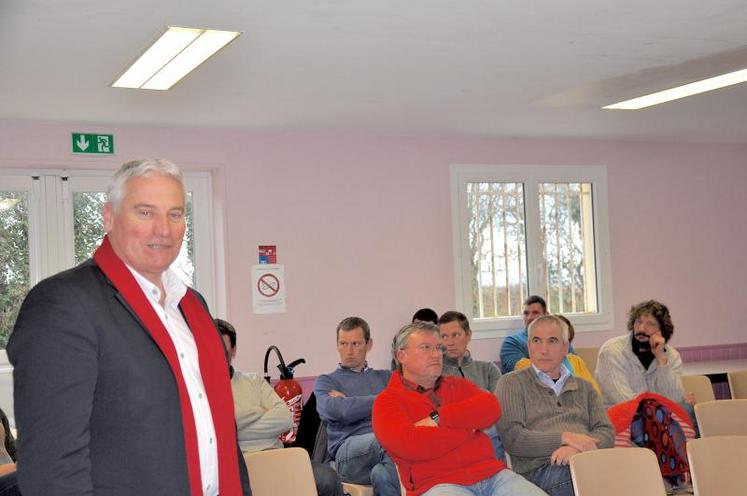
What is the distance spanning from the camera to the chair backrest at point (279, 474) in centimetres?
332

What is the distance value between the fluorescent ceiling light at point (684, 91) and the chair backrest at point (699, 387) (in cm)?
178

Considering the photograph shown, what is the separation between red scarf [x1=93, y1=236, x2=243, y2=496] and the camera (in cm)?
170

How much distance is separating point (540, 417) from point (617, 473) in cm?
71

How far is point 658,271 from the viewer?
26.1ft

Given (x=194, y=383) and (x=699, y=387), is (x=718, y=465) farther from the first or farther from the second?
(x=194, y=383)

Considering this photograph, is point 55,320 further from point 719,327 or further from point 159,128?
point 719,327

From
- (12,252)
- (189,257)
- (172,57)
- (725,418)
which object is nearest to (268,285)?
(189,257)

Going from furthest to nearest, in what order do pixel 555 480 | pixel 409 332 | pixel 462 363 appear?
pixel 462 363, pixel 409 332, pixel 555 480

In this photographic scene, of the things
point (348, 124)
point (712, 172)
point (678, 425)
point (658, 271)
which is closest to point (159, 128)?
point (348, 124)

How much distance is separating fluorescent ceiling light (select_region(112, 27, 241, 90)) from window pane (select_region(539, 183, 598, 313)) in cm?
383

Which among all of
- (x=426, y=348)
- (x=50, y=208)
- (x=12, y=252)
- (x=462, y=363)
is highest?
(x=50, y=208)

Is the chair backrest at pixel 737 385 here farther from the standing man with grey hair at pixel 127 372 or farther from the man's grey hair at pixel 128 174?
the man's grey hair at pixel 128 174

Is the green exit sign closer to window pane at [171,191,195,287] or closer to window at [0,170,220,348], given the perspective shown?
window at [0,170,220,348]

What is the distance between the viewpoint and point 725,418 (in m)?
4.32
